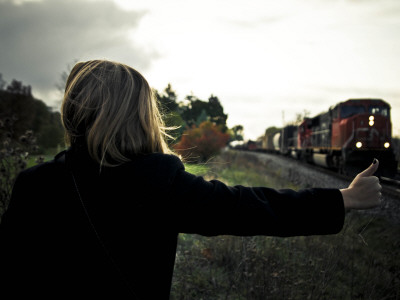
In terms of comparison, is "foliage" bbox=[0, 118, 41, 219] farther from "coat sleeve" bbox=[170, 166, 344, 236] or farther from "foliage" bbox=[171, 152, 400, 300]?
"coat sleeve" bbox=[170, 166, 344, 236]

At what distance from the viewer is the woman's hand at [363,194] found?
1312 millimetres

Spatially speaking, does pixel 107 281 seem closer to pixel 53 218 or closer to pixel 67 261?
pixel 67 261

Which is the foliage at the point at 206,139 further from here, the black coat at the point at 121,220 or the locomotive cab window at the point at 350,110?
the black coat at the point at 121,220

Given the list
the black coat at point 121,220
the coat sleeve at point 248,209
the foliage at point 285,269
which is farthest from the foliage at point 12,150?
the coat sleeve at point 248,209

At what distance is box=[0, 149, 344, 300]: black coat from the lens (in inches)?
47.4

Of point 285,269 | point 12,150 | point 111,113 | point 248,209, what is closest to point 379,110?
point 285,269

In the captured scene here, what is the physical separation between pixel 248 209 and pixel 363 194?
51cm

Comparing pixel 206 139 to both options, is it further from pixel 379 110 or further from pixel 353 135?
pixel 379 110

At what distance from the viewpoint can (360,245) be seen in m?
5.57

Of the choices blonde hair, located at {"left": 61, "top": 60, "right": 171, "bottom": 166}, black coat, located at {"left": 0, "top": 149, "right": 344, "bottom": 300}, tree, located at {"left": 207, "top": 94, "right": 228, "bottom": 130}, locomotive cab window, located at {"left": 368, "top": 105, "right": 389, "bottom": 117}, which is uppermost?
tree, located at {"left": 207, "top": 94, "right": 228, "bottom": 130}

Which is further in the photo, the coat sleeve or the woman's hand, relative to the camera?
the woman's hand

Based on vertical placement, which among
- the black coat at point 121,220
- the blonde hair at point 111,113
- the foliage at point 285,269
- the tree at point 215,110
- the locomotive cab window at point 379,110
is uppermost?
the tree at point 215,110

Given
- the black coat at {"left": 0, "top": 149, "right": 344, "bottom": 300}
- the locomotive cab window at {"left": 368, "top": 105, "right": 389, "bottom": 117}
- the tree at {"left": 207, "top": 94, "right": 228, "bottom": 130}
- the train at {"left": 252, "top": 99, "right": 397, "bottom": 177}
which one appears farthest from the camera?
the tree at {"left": 207, "top": 94, "right": 228, "bottom": 130}

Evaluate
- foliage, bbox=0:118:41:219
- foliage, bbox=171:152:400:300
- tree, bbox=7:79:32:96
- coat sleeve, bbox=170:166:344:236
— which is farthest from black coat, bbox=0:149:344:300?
tree, bbox=7:79:32:96
